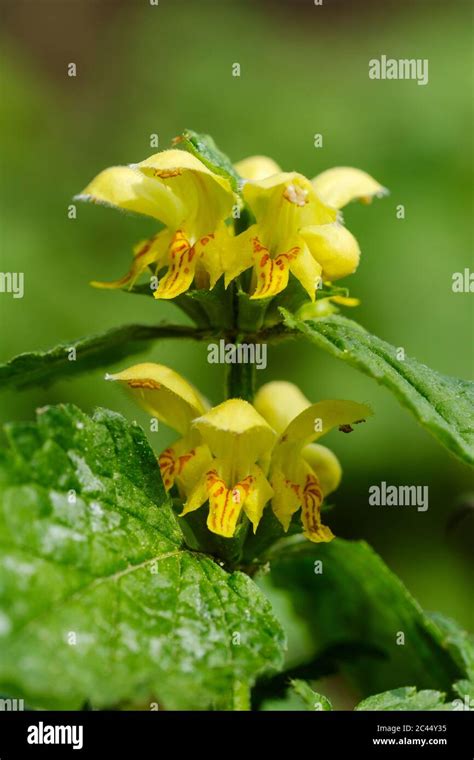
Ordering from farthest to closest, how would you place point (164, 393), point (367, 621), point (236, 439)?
point (367, 621), point (164, 393), point (236, 439)

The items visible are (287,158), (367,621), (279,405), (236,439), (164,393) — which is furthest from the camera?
(287,158)

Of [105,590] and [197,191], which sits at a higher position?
[197,191]

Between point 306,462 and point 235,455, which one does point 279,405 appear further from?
point 235,455

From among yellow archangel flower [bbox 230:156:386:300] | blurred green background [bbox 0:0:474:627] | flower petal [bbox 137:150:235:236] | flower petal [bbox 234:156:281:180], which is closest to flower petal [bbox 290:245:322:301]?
yellow archangel flower [bbox 230:156:386:300]

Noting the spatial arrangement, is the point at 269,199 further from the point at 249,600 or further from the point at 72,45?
the point at 72,45

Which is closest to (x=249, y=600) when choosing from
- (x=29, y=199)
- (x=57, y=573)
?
(x=57, y=573)

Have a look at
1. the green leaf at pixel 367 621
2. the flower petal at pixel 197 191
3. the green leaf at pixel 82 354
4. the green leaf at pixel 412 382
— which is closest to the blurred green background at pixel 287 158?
the green leaf at pixel 367 621

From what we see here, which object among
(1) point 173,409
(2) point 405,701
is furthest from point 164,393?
(2) point 405,701
